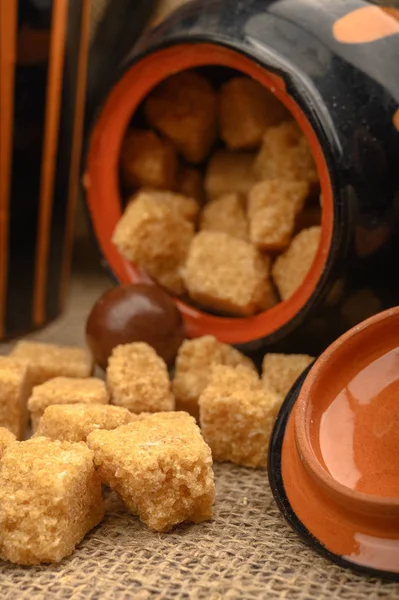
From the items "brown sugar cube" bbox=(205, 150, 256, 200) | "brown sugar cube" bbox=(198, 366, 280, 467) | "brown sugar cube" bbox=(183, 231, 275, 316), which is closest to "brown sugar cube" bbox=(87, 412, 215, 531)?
"brown sugar cube" bbox=(198, 366, 280, 467)

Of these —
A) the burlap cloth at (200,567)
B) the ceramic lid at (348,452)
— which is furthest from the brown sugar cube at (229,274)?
the burlap cloth at (200,567)

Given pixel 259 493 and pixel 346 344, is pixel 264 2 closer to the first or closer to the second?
pixel 346 344

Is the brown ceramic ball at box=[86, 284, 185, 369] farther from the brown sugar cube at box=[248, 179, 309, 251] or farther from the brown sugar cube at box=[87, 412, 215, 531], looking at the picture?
the brown sugar cube at box=[87, 412, 215, 531]

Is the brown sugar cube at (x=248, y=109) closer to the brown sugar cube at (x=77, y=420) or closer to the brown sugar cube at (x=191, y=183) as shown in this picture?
the brown sugar cube at (x=191, y=183)

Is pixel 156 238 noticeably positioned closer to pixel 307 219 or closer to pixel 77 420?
pixel 307 219

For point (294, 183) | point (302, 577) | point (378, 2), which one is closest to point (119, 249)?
point (294, 183)

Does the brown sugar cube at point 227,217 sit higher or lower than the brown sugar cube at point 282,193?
lower
